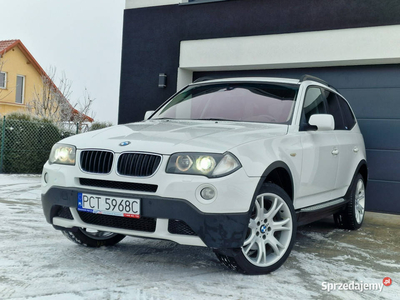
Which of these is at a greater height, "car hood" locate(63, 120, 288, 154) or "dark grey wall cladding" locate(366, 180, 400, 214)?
"car hood" locate(63, 120, 288, 154)

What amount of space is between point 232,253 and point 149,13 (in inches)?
304

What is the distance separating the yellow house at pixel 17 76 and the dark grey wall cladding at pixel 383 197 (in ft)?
65.3

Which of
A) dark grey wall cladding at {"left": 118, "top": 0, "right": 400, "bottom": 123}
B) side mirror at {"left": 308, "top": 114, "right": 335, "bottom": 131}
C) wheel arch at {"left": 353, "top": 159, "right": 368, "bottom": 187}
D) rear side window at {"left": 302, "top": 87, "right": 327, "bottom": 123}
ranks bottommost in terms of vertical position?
wheel arch at {"left": 353, "top": 159, "right": 368, "bottom": 187}

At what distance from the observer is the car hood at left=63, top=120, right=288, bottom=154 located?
12.2ft

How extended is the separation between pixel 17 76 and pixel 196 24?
21.6 meters

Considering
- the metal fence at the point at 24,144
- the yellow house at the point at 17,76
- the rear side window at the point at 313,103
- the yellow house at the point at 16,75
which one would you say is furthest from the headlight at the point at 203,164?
the yellow house at the point at 16,75

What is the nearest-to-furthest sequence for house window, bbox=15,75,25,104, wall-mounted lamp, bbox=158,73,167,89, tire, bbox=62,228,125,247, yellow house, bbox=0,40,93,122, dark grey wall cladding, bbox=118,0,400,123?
1. tire, bbox=62,228,125,247
2. dark grey wall cladding, bbox=118,0,400,123
3. wall-mounted lamp, bbox=158,73,167,89
4. yellow house, bbox=0,40,93,122
5. house window, bbox=15,75,25,104

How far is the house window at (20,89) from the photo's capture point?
28.8m

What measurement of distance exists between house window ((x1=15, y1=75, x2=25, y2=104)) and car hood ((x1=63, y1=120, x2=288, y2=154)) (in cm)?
2616

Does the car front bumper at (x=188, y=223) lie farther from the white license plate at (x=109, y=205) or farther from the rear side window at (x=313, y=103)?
the rear side window at (x=313, y=103)

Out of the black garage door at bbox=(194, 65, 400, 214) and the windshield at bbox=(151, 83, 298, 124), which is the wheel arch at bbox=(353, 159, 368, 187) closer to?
the black garage door at bbox=(194, 65, 400, 214)

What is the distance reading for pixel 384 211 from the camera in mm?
8273

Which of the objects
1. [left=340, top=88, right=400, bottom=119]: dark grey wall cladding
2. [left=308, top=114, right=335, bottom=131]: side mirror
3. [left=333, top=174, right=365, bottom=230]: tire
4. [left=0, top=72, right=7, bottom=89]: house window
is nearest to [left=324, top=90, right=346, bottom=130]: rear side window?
[left=333, top=174, right=365, bottom=230]: tire

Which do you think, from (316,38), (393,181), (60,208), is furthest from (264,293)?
(316,38)
